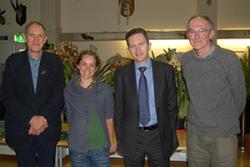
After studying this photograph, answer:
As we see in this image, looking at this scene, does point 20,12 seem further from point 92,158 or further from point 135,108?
point 135,108

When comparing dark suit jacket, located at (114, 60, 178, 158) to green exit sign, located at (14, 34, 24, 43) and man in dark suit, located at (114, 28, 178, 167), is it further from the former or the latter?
green exit sign, located at (14, 34, 24, 43)

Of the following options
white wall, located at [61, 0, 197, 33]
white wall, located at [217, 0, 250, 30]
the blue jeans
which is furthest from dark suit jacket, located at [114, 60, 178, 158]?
white wall, located at [217, 0, 250, 30]

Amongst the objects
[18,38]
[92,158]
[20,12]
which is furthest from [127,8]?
[92,158]

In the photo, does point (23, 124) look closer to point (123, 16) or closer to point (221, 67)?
point (221, 67)

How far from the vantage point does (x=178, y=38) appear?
275 inches

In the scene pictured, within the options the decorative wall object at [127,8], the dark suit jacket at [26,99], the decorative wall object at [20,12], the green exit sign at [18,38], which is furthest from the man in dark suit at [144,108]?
the decorative wall object at [20,12]

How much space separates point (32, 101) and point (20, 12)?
5672 millimetres

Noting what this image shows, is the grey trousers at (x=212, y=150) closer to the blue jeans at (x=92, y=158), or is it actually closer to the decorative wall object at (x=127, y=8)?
the blue jeans at (x=92, y=158)

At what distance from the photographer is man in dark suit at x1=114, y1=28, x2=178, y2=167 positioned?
215cm

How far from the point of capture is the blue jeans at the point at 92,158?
2283 millimetres

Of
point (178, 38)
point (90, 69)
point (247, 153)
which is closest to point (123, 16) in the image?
point (178, 38)

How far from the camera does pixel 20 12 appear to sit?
24.3ft

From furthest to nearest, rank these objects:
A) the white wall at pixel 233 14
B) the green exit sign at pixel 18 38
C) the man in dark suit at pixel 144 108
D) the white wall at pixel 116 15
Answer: the green exit sign at pixel 18 38 < the white wall at pixel 116 15 < the white wall at pixel 233 14 < the man in dark suit at pixel 144 108

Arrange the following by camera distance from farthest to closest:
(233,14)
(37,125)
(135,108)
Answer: (233,14)
(37,125)
(135,108)
